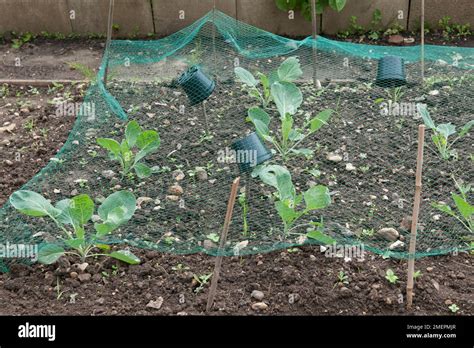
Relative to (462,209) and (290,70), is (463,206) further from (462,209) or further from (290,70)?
(290,70)

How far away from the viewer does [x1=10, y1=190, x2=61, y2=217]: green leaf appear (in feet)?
10.8

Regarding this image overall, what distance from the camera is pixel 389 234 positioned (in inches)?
134

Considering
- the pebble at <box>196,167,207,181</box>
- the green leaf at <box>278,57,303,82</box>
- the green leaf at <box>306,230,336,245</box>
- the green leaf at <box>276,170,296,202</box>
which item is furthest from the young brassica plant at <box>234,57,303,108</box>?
the green leaf at <box>306,230,336,245</box>

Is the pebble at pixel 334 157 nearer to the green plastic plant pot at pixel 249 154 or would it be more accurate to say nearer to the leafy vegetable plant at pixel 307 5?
the green plastic plant pot at pixel 249 154

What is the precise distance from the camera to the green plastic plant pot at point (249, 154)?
347cm

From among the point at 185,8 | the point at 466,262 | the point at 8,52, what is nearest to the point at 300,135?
the point at 466,262

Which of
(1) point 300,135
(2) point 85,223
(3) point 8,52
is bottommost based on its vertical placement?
(2) point 85,223

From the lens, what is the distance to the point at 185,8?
583 centimetres

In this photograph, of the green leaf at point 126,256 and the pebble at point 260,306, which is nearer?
the pebble at point 260,306

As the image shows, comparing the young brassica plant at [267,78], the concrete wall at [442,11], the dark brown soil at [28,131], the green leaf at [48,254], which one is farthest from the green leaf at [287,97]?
the concrete wall at [442,11]

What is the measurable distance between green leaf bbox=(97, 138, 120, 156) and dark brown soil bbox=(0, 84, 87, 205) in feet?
1.80

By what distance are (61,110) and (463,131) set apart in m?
2.60

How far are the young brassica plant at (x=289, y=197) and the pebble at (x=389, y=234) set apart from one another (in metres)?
0.31

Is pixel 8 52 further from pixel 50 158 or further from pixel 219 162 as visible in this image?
pixel 219 162
